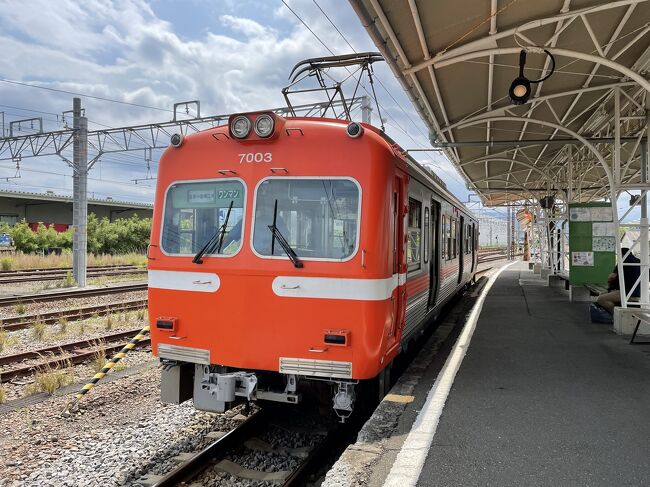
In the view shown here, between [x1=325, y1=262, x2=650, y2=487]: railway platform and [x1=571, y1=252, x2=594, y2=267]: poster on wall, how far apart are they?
16.1 feet

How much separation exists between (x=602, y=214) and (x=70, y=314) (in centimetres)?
1326

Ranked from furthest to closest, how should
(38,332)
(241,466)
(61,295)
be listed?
(61,295) → (38,332) → (241,466)

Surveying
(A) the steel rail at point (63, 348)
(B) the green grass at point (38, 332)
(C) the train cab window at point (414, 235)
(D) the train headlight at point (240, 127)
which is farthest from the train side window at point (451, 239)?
(B) the green grass at point (38, 332)

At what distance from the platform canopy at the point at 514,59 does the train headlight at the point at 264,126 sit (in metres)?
1.89

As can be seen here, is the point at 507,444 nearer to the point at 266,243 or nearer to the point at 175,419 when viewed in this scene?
the point at 266,243

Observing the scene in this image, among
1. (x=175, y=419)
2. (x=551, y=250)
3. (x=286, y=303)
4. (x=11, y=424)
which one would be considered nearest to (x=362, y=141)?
(x=286, y=303)

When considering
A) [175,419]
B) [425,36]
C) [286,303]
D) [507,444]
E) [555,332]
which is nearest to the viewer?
[507,444]

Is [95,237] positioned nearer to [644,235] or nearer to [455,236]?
[455,236]

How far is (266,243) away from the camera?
484 cm

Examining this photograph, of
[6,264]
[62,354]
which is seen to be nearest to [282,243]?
[62,354]

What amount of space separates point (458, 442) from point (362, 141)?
2.71 meters

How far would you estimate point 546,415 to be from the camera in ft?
16.3

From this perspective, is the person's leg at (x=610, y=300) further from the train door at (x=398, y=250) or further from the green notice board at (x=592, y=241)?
the train door at (x=398, y=250)

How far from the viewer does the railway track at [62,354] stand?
800cm
